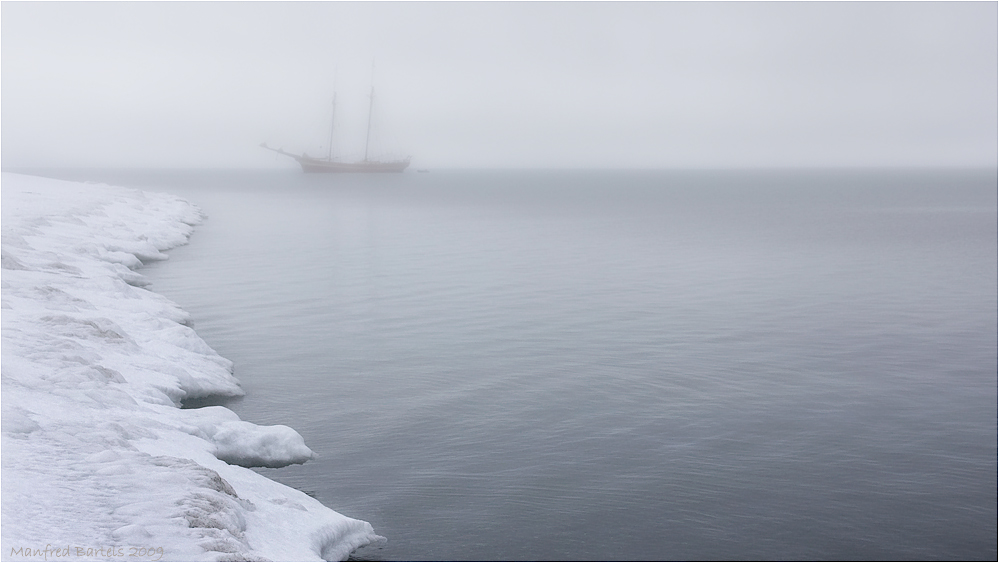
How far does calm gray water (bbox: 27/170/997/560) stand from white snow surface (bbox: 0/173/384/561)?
1.42 meters

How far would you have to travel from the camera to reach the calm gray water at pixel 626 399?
17.0 m

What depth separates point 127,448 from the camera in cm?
1698

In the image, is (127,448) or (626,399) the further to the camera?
(626,399)

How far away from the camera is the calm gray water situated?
55.6 feet

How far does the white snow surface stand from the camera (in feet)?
43.9

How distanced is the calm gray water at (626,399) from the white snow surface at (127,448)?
1.42 metres

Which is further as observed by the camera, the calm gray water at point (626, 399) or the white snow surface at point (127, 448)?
the calm gray water at point (626, 399)

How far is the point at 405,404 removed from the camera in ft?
80.0

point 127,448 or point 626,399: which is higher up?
point 127,448

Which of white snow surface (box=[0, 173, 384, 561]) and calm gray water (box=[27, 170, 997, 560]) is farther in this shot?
calm gray water (box=[27, 170, 997, 560])

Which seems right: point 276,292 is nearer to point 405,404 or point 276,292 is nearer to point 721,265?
point 405,404

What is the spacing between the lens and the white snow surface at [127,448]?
527 inches

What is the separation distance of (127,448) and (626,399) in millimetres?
13589

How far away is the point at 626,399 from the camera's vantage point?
24859 mm
